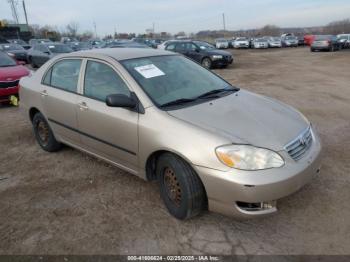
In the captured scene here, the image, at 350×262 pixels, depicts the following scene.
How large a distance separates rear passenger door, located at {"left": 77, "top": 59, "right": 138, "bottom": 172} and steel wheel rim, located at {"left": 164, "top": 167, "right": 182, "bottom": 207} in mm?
414

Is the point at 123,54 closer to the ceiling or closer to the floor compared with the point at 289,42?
closer to the ceiling

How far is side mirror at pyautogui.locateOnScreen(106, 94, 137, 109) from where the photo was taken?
3.16 metres

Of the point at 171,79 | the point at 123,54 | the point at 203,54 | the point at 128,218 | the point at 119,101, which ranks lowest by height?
the point at 128,218

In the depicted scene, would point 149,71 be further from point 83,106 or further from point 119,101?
point 83,106

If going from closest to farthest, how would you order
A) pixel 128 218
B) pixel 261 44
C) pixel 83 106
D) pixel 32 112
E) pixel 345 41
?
pixel 128 218
pixel 83 106
pixel 32 112
pixel 345 41
pixel 261 44

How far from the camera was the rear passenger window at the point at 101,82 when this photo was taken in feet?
11.5

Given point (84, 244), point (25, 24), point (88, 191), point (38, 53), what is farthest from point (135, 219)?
point (25, 24)

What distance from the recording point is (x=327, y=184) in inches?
145

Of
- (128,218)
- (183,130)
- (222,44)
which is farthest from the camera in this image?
(222,44)

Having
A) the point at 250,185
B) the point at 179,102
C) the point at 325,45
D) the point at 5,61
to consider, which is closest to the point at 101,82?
the point at 179,102

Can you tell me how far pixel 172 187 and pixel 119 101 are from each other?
991 millimetres

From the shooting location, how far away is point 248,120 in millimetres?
3064

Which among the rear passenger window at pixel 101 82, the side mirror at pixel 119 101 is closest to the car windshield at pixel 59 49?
the rear passenger window at pixel 101 82

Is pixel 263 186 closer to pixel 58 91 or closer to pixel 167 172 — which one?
pixel 167 172
